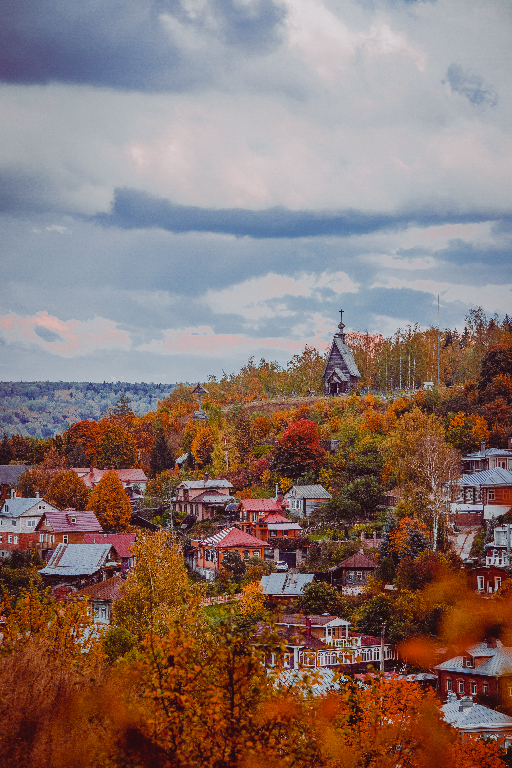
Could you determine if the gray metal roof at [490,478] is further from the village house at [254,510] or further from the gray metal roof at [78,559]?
the gray metal roof at [78,559]

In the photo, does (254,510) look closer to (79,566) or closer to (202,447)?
(79,566)

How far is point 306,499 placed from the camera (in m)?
41.2

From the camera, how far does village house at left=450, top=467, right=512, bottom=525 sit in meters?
33.2

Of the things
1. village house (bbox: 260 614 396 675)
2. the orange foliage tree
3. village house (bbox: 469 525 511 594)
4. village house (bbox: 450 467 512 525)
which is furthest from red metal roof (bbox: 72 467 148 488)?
village house (bbox: 469 525 511 594)

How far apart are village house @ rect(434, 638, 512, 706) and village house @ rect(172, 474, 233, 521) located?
2063cm

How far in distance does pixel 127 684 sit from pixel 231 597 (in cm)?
1654

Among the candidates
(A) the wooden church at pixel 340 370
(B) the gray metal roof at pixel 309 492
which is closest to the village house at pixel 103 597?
(B) the gray metal roof at pixel 309 492

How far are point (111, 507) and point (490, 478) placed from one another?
70.3ft

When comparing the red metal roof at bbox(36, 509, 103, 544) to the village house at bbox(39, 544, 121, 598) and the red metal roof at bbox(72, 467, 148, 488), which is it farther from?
the red metal roof at bbox(72, 467, 148, 488)

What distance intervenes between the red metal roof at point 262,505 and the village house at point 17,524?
11.5 meters

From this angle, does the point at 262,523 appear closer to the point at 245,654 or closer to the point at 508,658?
the point at 508,658

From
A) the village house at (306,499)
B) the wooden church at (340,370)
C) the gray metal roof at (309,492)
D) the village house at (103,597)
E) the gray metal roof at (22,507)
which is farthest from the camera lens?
the wooden church at (340,370)

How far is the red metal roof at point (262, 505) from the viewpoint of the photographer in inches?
1598

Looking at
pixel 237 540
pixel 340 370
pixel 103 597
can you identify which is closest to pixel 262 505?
pixel 237 540
